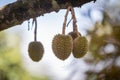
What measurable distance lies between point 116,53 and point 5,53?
439cm

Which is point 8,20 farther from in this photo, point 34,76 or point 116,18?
point 34,76

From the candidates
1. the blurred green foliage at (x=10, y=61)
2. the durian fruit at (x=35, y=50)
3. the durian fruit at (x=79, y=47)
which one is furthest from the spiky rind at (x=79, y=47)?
the blurred green foliage at (x=10, y=61)

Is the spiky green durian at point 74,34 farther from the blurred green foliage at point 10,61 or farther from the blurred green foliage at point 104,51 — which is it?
the blurred green foliage at point 10,61

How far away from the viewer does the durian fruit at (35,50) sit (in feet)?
5.94

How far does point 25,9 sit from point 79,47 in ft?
0.99

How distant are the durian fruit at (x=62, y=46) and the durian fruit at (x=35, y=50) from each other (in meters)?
0.08

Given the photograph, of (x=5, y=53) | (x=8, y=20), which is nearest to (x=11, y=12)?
(x=8, y=20)

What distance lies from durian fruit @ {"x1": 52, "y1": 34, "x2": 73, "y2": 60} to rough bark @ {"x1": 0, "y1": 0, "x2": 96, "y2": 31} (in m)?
0.14

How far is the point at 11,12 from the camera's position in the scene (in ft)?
5.83

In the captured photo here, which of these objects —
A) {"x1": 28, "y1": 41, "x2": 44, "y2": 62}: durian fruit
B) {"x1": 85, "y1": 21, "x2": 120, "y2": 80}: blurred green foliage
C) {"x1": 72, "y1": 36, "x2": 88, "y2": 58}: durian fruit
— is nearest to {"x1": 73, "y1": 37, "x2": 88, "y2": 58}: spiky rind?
{"x1": 72, "y1": 36, "x2": 88, "y2": 58}: durian fruit

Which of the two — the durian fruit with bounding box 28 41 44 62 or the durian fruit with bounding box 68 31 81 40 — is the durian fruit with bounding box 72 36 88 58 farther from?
the durian fruit with bounding box 28 41 44 62

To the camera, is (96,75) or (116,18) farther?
(116,18)

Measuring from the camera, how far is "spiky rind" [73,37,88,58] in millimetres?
1731

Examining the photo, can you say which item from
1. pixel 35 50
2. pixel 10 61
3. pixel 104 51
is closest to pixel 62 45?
pixel 35 50
